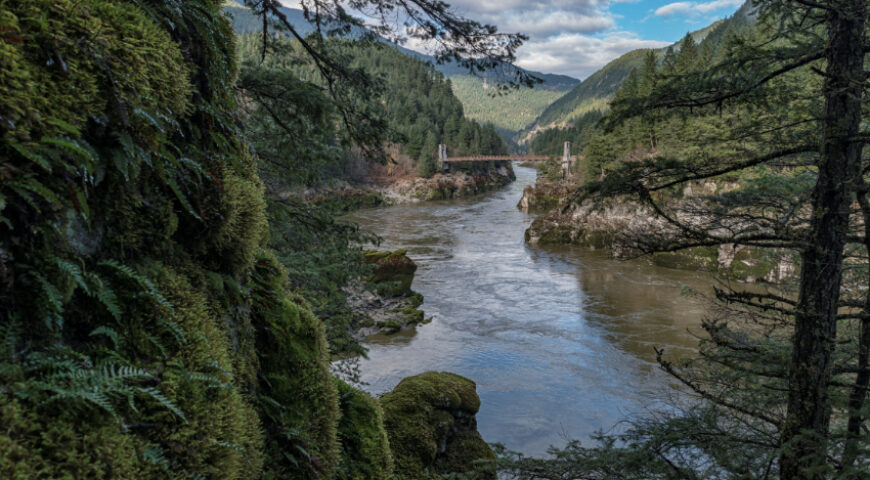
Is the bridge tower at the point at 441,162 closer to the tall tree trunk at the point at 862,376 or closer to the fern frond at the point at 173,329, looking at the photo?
the tall tree trunk at the point at 862,376

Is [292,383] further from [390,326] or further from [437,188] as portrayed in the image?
[437,188]

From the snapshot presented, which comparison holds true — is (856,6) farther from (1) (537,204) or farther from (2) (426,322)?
Answer: (1) (537,204)

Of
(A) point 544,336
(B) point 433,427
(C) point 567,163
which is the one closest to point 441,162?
(C) point 567,163

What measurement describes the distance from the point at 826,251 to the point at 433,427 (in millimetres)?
5572

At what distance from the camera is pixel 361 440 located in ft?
14.0

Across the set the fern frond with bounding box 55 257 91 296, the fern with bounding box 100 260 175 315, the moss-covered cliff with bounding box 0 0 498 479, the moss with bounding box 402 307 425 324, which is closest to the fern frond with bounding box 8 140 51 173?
the moss-covered cliff with bounding box 0 0 498 479

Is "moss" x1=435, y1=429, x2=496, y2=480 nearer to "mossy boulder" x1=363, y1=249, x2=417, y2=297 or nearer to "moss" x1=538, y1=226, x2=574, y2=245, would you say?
"mossy boulder" x1=363, y1=249, x2=417, y2=297

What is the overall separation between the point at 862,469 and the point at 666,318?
18885 mm

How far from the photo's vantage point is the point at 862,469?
3.16 meters

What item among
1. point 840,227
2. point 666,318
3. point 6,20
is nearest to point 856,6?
point 840,227

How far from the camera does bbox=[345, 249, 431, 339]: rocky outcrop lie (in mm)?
18766

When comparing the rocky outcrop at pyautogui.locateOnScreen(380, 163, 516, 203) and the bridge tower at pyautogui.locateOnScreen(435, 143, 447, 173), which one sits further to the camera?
the bridge tower at pyautogui.locateOnScreen(435, 143, 447, 173)

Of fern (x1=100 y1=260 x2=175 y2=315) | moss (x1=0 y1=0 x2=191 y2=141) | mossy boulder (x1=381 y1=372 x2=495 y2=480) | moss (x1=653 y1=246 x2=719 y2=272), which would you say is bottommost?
moss (x1=653 y1=246 x2=719 y2=272)

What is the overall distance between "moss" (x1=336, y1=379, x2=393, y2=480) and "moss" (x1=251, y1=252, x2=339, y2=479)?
23.8 inches
